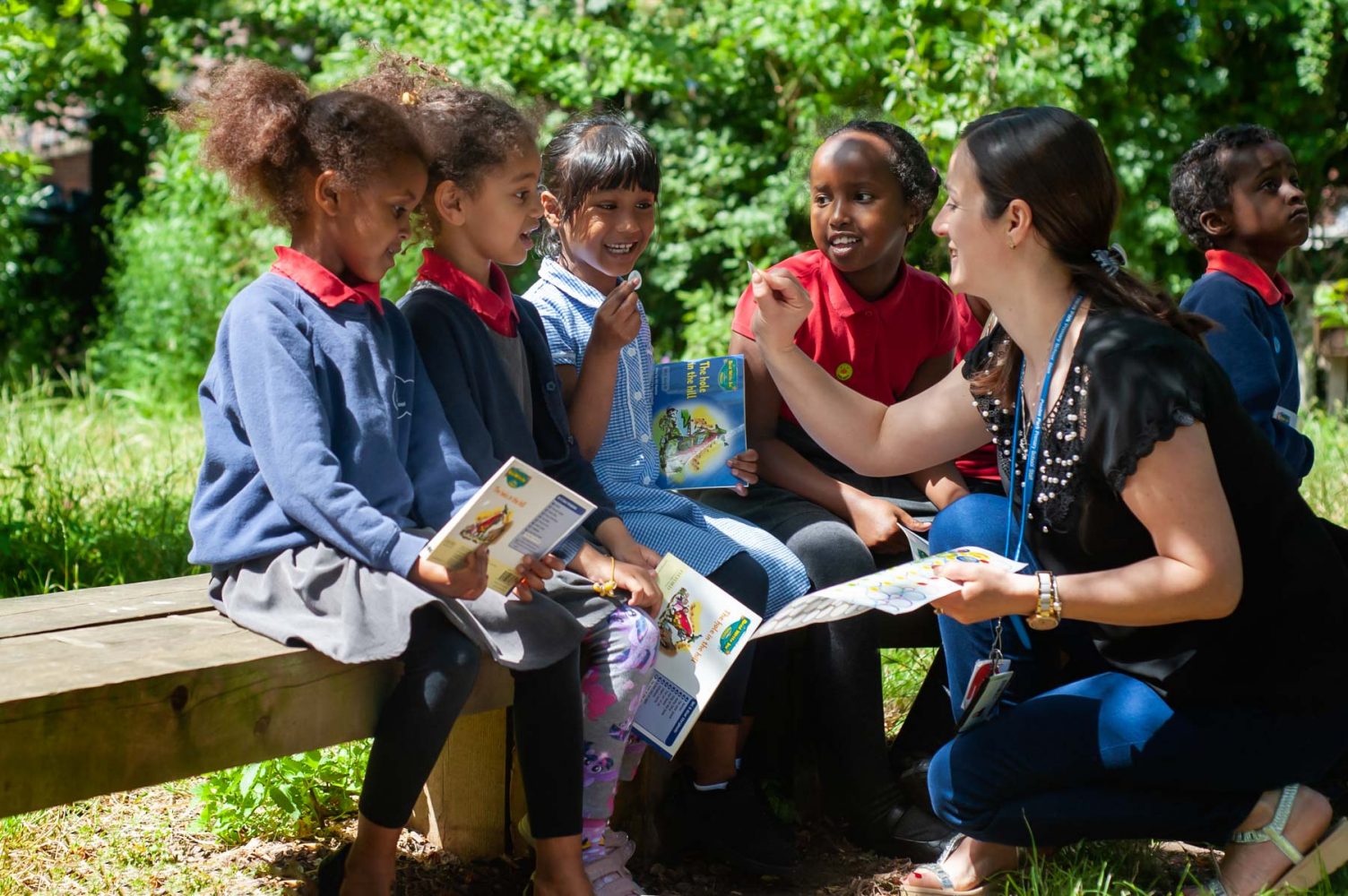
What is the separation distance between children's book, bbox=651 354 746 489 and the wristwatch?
1.02m

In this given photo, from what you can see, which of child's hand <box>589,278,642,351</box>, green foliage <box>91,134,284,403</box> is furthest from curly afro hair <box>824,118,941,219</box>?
green foliage <box>91,134,284,403</box>

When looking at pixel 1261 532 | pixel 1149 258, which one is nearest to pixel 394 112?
pixel 1261 532

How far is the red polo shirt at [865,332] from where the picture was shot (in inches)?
137

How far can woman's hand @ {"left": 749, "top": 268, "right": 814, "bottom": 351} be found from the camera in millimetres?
2932

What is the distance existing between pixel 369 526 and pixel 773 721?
134 cm

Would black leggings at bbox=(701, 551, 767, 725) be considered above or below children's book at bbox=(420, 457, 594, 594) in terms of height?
below

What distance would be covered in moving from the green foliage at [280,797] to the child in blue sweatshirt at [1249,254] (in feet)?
7.53

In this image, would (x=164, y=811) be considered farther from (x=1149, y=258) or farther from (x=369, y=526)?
(x=1149, y=258)

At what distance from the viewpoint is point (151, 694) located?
2066mm

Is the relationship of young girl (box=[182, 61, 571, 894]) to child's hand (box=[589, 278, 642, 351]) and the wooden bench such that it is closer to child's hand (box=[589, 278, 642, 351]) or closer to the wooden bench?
the wooden bench

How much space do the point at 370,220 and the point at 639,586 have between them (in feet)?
2.78

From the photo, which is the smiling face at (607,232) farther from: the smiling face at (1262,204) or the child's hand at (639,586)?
the smiling face at (1262,204)

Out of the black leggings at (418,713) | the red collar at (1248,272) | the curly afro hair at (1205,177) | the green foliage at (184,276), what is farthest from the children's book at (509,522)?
the green foliage at (184,276)

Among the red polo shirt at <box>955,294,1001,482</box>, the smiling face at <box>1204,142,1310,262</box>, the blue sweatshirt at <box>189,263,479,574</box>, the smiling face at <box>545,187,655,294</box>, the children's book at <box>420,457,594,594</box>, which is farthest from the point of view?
the smiling face at <box>1204,142,1310,262</box>
